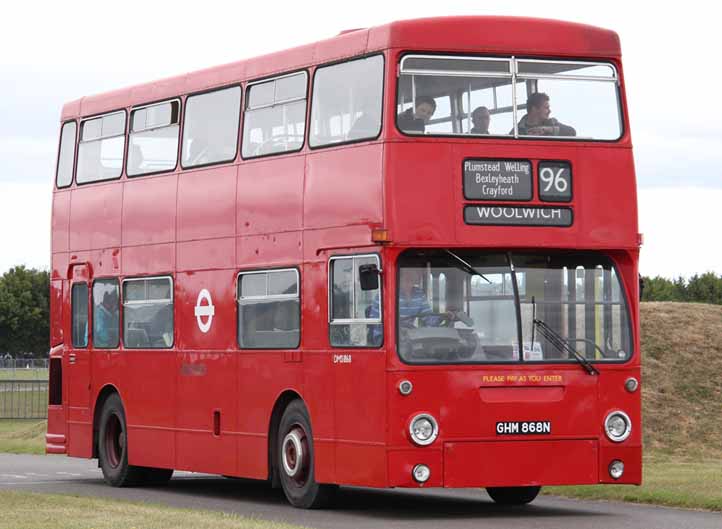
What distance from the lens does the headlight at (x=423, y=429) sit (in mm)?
18375

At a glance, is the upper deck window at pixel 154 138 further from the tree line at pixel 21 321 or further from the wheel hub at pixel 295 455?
the tree line at pixel 21 321

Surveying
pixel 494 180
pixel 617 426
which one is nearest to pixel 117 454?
pixel 617 426

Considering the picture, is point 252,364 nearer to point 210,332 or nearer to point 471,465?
point 210,332

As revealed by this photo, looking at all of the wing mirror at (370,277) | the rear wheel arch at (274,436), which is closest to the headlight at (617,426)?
the wing mirror at (370,277)

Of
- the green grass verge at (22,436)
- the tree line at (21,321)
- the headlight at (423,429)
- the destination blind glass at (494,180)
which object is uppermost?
the tree line at (21,321)

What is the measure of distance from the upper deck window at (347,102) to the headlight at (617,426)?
374cm

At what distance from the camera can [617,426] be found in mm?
19078

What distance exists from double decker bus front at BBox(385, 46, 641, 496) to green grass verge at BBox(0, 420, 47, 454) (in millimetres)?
20802

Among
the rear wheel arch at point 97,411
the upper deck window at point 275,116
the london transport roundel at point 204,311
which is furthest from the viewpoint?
the rear wheel arch at point 97,411

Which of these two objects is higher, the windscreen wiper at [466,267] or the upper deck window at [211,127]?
the upper deck window at [211,127]

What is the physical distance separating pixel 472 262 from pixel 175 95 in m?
6.13

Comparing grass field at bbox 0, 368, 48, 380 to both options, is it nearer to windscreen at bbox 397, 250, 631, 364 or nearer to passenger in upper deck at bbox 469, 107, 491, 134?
windscreen at bbox 397, 250, 631, 364

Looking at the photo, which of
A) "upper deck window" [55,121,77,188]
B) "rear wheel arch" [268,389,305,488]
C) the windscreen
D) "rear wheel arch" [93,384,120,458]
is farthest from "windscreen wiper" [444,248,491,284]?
"upper deck window" [55,121,77,188]

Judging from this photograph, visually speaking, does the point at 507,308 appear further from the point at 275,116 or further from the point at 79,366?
the point at 79,366
